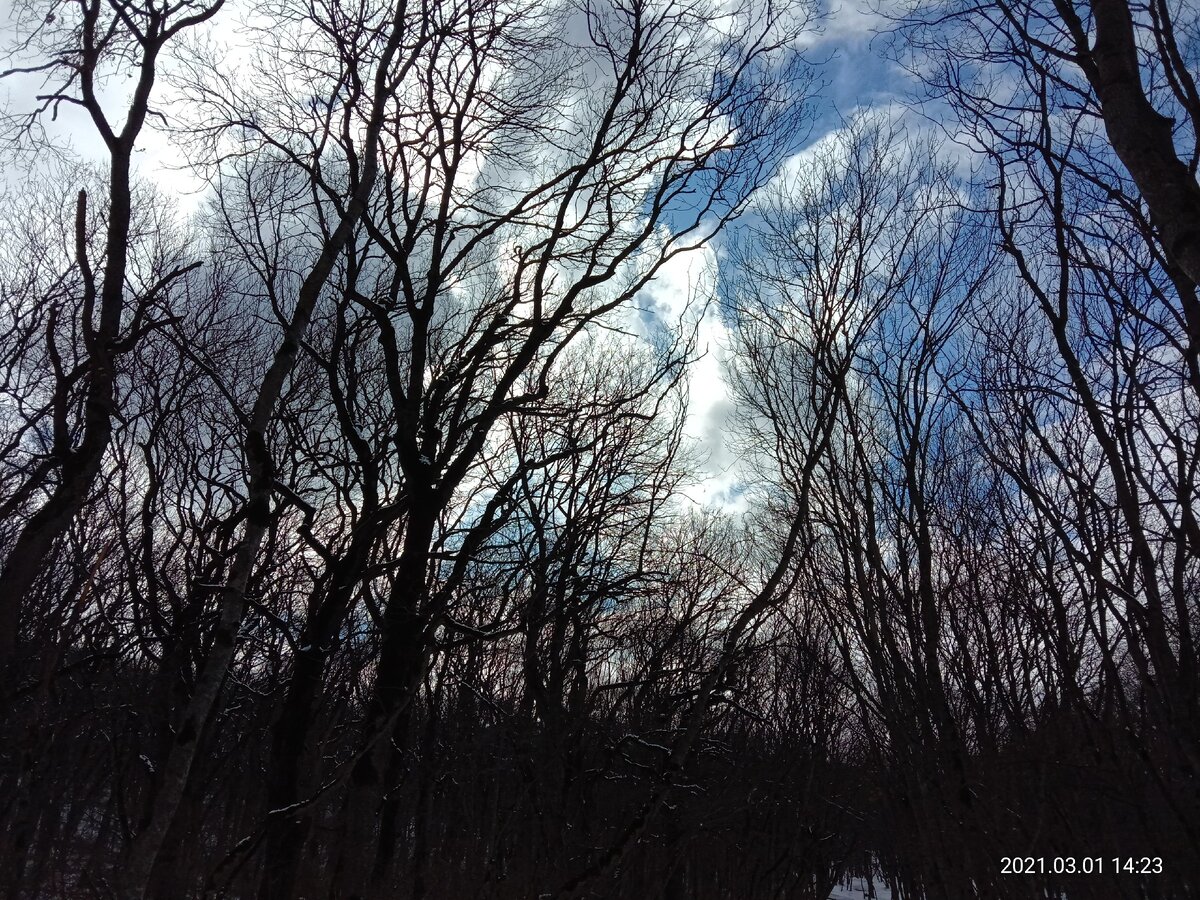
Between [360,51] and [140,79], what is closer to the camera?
[140,79]

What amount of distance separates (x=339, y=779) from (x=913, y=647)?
16.7ft

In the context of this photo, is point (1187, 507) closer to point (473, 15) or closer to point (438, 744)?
point (473, 15)

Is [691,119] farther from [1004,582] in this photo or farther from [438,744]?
[438,744]

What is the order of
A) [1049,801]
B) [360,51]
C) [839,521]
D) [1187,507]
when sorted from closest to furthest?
[1187,507] → [360,51] → [1049,801] → [839,521]

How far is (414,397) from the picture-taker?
517cm

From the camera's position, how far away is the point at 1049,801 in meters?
5.85

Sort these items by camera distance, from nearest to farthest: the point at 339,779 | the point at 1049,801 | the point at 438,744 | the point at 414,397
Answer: the point at 339,779, the point at 414,397, the point at 1049,801, the point at 438,744

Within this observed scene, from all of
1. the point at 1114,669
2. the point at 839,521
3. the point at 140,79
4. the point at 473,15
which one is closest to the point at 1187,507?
the point at 1114,669

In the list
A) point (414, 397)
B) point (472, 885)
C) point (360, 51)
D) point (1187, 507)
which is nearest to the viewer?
point (1187, 507)

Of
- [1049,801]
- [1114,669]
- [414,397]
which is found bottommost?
[1049,801]

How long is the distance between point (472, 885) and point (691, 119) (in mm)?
7247

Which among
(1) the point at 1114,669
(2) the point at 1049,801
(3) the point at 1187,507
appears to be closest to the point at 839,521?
(1) the point at 1114,669

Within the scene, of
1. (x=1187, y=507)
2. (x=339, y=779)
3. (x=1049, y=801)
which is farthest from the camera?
(x=1049, y=801)

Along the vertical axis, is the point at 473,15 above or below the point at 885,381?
above
